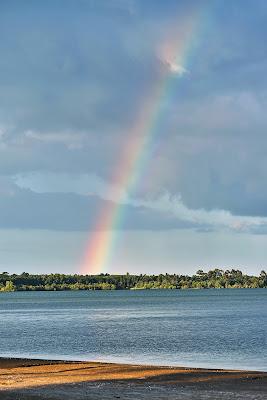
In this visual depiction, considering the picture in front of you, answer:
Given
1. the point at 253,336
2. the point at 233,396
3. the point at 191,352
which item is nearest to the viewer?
the point at 233,396

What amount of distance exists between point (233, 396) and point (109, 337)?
50.5m

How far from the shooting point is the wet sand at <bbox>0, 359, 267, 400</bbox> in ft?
99.3

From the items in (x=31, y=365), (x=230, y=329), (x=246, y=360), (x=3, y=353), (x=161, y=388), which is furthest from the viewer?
(x=230, y=329)

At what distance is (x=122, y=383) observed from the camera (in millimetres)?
34938

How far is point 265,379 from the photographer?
3669 cm

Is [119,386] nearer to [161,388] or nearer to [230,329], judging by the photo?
[161,388]

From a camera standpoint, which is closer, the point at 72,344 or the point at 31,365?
the point at 31,365

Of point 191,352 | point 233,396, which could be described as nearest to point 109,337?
point 191,352

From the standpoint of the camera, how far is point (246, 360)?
5216cm

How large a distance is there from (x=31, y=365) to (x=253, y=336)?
34965mm

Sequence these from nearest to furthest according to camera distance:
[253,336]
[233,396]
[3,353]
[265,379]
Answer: [233,396]
[265,379]
[3,353]
[253,336]

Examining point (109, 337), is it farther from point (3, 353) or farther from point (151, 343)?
point (3, 353)

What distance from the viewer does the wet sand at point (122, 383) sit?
30.3 meters

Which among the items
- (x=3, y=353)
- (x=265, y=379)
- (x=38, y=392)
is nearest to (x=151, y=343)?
(x=3, y=353)
